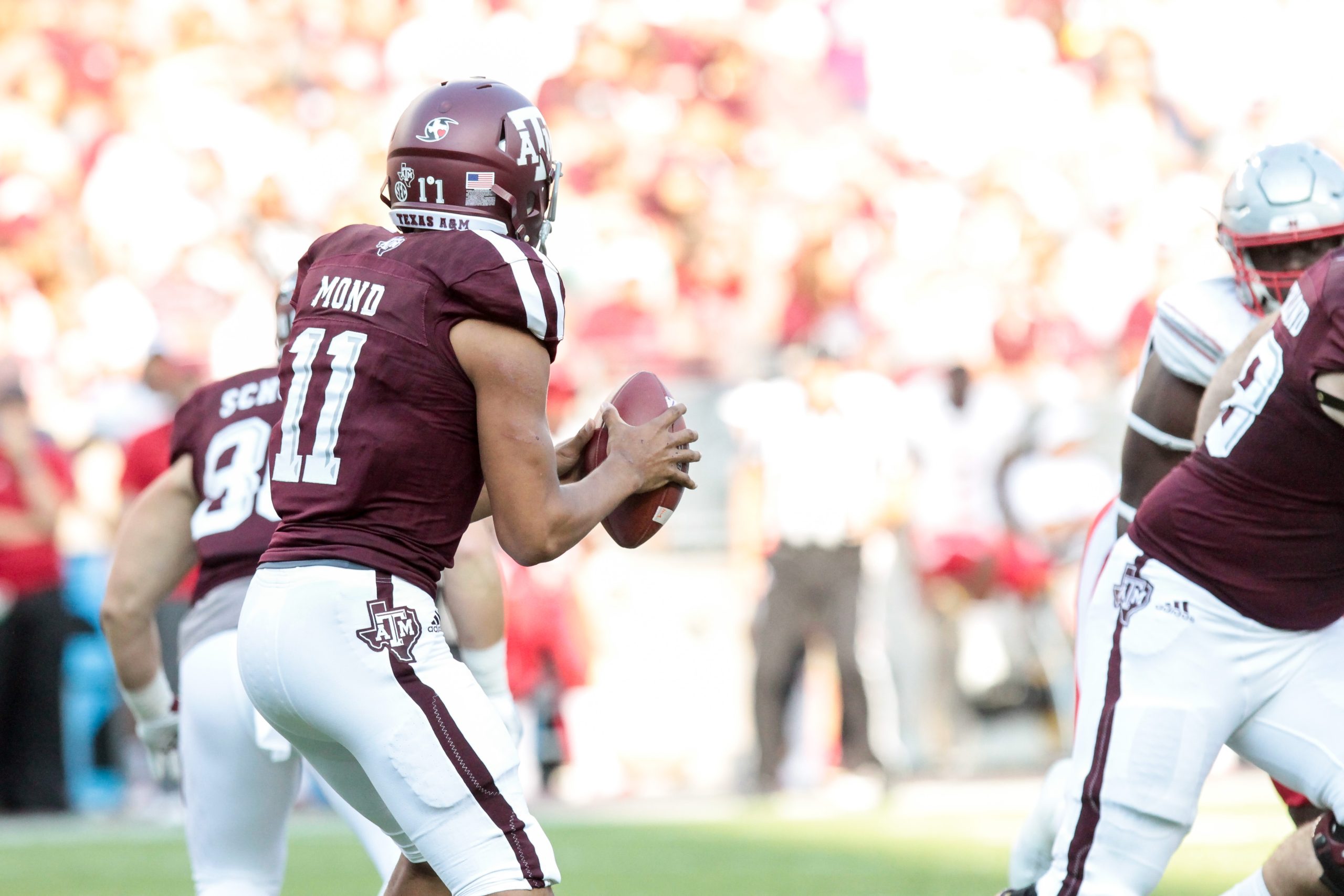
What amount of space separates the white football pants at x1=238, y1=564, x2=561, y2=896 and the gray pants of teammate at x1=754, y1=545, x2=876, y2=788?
5.50 metres

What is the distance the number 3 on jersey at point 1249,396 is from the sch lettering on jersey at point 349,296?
165cm

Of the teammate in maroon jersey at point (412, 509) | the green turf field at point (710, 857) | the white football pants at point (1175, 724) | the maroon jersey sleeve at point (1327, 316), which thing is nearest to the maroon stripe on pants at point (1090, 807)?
the white football pants at point (1175, 724)

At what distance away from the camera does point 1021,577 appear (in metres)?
8.80

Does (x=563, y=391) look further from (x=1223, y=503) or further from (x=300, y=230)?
(x=1223, y=503)

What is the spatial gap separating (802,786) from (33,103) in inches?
251

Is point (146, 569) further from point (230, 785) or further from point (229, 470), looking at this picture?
point (230, 785)

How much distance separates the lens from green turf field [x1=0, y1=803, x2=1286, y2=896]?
6.08 m

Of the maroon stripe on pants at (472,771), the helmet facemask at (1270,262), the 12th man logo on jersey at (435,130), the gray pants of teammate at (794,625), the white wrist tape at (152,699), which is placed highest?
the 12th man logo on jersey at (435,130)

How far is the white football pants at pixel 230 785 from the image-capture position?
146 inches

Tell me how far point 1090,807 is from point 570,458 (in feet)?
3.93

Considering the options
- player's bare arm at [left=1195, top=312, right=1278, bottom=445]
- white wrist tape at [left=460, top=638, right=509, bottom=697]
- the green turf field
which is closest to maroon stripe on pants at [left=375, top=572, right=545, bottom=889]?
white wrist tape at [left=460, top=638, right=509, bottom=697]

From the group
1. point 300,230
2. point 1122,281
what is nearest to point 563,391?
point 300,230

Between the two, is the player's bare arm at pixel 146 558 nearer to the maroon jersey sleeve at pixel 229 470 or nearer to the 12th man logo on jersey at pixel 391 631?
the maroon jersey sleeve at pixel 229 470

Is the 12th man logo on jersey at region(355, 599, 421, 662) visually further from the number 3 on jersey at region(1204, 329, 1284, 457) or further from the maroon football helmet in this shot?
the number 3 on jersey at region(1204, 329, 1284, 457)
